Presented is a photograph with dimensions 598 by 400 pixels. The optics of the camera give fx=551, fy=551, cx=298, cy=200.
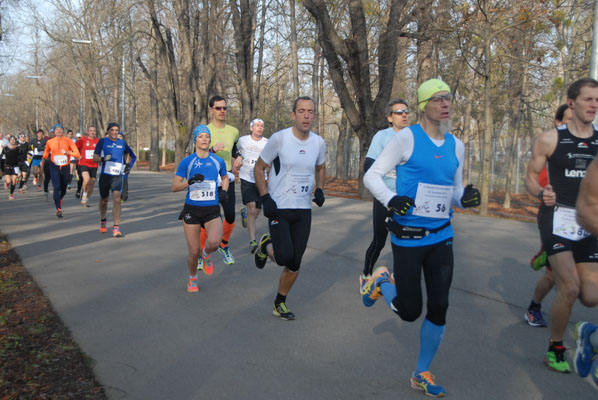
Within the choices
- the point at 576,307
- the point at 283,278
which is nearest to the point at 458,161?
the point at 283,278

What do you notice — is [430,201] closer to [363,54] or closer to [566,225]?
[566,225]

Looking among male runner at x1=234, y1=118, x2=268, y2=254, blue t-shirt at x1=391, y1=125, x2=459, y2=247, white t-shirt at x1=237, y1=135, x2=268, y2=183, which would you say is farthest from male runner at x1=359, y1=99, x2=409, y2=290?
white t-shirt at x1=237, y1=135, x2=268, y2=183

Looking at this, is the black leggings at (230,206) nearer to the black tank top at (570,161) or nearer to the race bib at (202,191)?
the race bib at (202,191)

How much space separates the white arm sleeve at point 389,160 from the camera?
3830 mm

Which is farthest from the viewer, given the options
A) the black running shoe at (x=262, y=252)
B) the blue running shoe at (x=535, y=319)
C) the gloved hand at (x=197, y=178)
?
the gloved hand at (x=197, y=178)

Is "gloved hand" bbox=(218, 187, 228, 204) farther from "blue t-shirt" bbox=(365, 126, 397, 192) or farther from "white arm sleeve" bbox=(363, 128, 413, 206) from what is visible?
"white arm sleeve" bbox=(363, 128, 413, 206)

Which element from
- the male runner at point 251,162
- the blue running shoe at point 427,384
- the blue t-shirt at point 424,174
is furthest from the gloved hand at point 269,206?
the male runner at point 251,162

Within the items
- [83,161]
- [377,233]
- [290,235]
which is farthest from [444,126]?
[83,161]

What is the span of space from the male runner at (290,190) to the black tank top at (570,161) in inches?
85.7

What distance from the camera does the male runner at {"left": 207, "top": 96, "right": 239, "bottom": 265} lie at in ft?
26.4

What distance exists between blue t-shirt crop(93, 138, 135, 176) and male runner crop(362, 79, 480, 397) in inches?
306

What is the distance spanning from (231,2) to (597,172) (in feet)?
79.8

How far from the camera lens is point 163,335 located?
4910 millimetres

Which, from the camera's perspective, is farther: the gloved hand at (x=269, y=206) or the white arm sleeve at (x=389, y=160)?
the gloved hand at (x=269, y=206)
